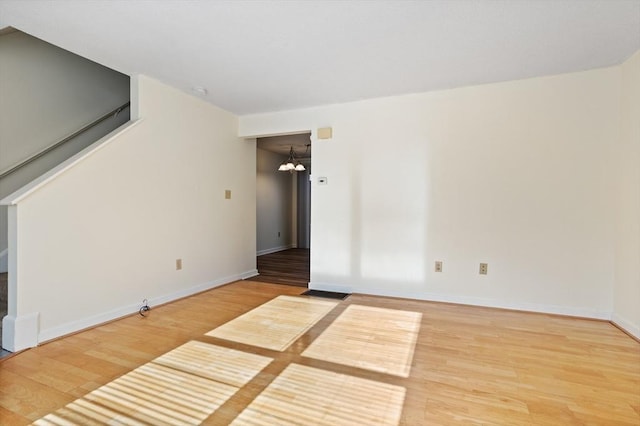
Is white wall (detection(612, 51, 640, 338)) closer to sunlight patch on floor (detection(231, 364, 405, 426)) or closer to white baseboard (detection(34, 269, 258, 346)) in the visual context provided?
sunlight patch on floor (detection(231, 364, 405, 426))

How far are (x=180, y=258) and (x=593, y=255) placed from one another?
4141mm

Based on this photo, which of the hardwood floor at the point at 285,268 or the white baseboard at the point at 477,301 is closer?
the white baseboard at the point at 477,301

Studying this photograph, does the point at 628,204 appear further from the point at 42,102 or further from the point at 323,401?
the point at 42,102

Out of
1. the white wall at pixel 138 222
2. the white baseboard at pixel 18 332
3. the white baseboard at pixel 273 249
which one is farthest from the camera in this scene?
the white baseboard at pixel 273 249

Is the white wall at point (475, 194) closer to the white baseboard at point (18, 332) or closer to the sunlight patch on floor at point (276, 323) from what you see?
the sunlight patch on floor at point (276, 323)

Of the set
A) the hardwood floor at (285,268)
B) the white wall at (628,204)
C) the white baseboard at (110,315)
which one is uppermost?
the white wall at (628,204)

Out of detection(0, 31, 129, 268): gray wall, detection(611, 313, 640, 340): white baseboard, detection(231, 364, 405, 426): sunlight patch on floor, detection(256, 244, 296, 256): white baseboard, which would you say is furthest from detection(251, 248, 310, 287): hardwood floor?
detection(611, 313, 640, 340): white baseboard

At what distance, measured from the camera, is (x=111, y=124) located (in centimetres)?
396

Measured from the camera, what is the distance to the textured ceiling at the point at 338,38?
6.31ft

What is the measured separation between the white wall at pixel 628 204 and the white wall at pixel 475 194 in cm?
8

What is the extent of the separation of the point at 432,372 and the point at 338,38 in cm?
237

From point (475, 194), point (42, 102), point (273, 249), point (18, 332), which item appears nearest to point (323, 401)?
point (18, 332)

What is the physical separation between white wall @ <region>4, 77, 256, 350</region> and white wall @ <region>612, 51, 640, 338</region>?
4.10 meters

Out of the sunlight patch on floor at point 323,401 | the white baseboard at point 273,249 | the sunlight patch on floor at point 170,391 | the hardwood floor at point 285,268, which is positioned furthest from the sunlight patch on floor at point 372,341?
the white baseboard at point 273,249
